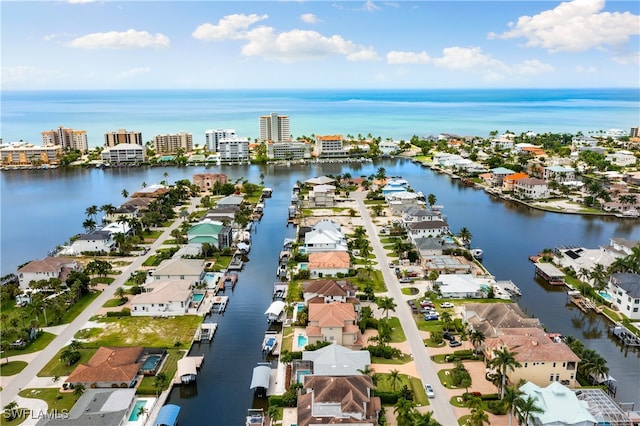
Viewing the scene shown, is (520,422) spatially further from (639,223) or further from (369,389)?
(639,223)

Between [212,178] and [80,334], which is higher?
[212,178]

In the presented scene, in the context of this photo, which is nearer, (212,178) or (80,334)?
(80,334)

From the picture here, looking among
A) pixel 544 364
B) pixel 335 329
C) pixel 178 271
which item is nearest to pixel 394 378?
pixel 335 329

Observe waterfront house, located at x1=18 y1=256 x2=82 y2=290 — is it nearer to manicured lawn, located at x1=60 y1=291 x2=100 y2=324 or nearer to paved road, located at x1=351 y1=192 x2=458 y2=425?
manicured lawn, located at x1=60 y1=291 x2=100 y2=324

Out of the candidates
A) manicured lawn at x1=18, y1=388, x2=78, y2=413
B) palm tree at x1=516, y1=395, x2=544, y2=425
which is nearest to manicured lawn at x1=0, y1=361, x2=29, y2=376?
manicured lawn at x1=18, y1=388, x2=78, y2=413

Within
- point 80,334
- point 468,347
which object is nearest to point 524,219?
point 468,347

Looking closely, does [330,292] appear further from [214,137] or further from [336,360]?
[214,137]
